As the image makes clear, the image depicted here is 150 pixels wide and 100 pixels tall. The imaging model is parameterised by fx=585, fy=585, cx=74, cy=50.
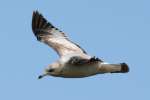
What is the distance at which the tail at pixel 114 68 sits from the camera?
58.9 ft

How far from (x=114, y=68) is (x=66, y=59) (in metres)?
1.63

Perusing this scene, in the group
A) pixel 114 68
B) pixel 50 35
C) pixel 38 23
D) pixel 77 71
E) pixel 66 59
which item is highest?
pixel 38 23

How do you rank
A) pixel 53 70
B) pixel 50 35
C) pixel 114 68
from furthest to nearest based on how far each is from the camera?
pixel 50 35, pixel 114 68, pixel 53 70

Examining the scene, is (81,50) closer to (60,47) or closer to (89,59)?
(60,47)

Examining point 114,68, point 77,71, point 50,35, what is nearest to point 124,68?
point 114,68

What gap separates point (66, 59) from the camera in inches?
707

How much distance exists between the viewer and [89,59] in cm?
1725

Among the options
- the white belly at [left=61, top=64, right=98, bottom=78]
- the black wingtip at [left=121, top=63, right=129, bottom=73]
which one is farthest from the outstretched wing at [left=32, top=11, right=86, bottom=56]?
the white belly at [left=61, top=64, right=98, bottom=78]

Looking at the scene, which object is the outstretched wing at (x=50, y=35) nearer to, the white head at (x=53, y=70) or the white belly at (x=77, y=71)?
the white head at (x=53, y=70)

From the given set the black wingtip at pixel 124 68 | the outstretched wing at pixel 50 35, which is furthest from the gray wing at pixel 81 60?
the outstretched wing at pixel 50 35

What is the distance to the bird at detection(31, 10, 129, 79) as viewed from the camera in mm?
17141

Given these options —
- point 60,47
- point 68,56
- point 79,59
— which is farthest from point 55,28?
point 79,59

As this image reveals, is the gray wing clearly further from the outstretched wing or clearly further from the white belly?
the outstretched wing

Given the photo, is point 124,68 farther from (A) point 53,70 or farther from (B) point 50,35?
(B) point 50,35
